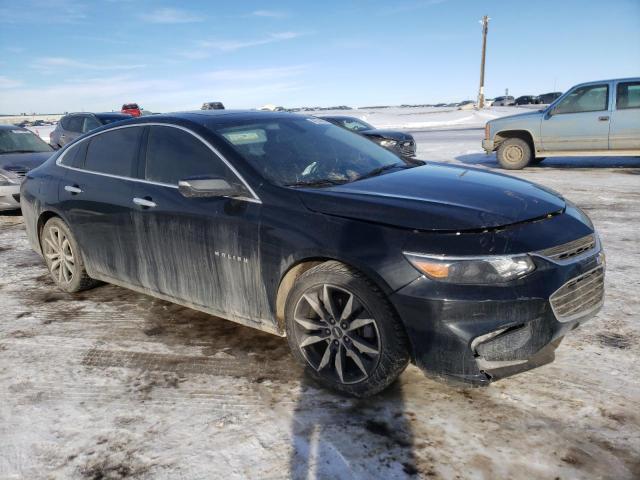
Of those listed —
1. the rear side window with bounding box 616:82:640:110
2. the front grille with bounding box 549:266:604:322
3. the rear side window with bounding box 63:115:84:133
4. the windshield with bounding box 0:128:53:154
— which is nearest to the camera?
the front grille with bounding box 549:266:604:322

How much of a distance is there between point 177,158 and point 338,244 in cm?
155

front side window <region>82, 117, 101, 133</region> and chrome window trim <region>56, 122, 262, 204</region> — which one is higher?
front side window <region>82, 117, 101, 133</region>

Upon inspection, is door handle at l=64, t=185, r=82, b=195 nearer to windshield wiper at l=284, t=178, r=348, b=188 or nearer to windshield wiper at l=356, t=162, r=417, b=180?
windshield wiper at l=284, t=178, r=348, b=188

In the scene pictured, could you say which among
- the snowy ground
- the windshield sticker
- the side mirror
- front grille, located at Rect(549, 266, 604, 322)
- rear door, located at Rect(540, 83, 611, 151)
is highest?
rear door, located at Rect(540, 83, 611, 151)

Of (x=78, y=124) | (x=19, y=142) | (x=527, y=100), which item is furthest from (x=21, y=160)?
(x=527, y=100)

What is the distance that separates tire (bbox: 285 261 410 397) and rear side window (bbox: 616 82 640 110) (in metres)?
10.4

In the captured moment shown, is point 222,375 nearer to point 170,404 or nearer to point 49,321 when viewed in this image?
point 170,404

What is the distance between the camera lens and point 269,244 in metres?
3.01

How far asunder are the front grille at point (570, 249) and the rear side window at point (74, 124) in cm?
1356

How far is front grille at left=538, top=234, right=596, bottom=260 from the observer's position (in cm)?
253

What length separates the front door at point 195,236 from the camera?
3.16 meters

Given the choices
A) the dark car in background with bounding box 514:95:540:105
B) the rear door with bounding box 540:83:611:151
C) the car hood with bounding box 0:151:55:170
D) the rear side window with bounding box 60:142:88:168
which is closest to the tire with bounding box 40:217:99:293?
the rear side window with bounding box 60:142:88:168

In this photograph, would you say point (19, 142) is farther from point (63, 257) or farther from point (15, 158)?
point (63, 257)

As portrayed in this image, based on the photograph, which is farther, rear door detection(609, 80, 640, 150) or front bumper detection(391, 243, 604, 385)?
rear door detection(609, 80, 640, 150)
